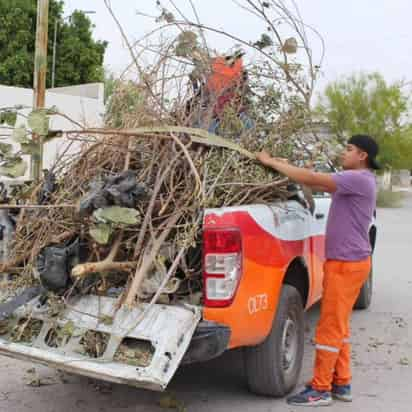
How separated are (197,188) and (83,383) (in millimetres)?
1820

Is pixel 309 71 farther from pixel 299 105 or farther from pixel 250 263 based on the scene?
pixel 250 263

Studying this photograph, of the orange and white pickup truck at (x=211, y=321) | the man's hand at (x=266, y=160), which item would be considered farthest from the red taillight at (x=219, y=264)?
the man's hand at (x=266, y=160)

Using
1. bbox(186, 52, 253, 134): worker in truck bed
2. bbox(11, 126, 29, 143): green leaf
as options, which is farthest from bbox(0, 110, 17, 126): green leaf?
bbox(186, 52, 253, 134): worker in truck bed

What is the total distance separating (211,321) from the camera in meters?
3.56

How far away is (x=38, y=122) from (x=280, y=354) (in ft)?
7.42

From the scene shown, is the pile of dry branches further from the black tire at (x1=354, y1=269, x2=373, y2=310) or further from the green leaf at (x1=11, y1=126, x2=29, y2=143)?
the black tire at (x1=354, y1=269, x2=373, y2=310)

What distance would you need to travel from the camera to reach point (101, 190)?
370 centimetres

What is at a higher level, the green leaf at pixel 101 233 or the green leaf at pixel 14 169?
the green leaf at pixel 14 169

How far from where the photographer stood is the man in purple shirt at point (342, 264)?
4246 mm

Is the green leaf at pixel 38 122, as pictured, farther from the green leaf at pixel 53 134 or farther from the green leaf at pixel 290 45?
the green leaf at pixel 290 45

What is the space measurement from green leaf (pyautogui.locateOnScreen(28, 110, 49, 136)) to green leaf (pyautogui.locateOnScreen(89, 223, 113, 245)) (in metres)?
0.94

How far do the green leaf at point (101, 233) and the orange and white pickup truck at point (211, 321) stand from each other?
40cm

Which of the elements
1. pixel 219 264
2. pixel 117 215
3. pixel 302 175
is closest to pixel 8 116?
pixel 117 215

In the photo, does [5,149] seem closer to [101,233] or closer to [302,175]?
[101,233]
